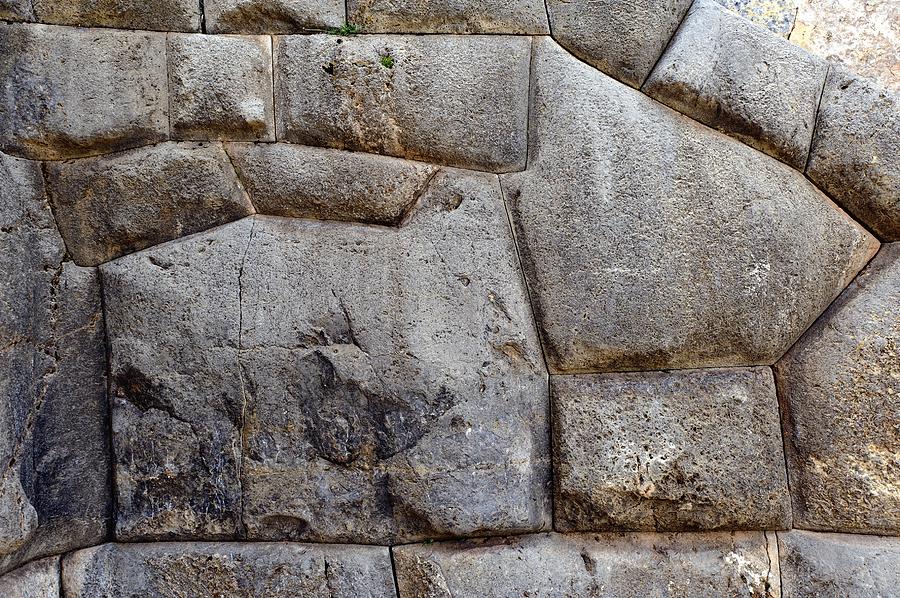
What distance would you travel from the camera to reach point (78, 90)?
2.12 meters

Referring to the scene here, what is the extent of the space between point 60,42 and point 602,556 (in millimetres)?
2322

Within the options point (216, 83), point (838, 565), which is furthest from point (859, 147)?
point (216, 83)

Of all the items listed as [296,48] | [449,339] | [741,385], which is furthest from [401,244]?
[741,385]

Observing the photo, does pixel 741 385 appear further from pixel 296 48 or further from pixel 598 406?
pixel 296 48

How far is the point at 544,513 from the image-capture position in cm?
220

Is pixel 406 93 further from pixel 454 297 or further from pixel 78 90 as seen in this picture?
pixel 78 90

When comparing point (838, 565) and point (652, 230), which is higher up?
point (652, 230)

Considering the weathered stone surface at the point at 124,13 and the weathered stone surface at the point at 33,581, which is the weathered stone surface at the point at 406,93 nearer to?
the weathered stone surface at the point at 124,13

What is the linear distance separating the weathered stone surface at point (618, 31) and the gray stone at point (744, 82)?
48mm

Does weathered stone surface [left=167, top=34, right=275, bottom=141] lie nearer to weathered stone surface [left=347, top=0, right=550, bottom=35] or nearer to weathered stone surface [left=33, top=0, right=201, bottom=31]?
weathered stone surface [left=33, top=0, right=201, bottom=31]

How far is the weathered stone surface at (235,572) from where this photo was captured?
2158 millimetres

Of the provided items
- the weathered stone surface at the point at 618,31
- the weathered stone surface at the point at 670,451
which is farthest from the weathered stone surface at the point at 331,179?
the weathered stone surface at the point at 670,451

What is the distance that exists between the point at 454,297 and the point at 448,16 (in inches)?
34.9

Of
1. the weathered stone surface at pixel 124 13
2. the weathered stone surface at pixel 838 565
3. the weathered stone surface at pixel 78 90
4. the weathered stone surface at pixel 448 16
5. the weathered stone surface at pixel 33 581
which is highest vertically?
the weathered stone surface at pixel 448 16
